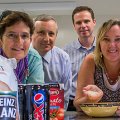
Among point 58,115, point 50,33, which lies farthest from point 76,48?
point 58,115

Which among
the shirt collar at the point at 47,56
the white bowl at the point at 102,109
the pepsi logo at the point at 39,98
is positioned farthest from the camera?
the shirt collar at the point at 47,56

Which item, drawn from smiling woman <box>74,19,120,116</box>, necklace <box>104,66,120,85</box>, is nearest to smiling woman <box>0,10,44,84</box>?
smiling woman <box>74,19,120,116</box>

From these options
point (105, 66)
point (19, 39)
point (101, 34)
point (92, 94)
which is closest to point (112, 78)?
point (105, 66)

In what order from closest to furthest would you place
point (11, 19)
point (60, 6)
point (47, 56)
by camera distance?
point (11, 19)
point (47, 56)
point (60, 6)

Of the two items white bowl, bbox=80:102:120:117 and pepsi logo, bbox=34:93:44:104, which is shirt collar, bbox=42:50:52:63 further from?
pepsi logo, bbox=34:93:44:104

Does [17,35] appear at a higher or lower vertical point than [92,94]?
higher

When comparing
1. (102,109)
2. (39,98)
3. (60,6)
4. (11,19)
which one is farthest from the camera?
(60,6)

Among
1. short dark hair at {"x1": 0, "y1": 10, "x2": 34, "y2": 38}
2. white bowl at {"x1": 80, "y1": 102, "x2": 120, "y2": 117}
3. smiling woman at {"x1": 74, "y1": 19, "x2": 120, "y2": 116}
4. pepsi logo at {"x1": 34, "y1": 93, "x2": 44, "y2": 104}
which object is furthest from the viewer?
smiling woman at {"x1": 74, "y1": 19, "x2": 120, "y2": 116}

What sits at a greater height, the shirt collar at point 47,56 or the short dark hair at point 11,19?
the short dark hair at point 11,19

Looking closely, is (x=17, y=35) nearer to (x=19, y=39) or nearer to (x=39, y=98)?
(x=19, y=39)

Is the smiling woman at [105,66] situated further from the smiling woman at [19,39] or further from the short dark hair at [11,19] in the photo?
the short dark hair at [11,19]

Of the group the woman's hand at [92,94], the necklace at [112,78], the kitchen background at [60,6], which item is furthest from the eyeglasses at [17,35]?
the kitchen background at [60,6]

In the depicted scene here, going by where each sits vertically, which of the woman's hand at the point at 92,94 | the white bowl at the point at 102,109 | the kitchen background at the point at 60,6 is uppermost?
the kitchen background at the point at 60,6

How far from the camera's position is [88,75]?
156cm
